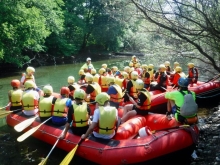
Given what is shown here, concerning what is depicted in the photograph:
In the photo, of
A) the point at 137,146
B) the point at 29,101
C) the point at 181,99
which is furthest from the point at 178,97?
the point at 29,101

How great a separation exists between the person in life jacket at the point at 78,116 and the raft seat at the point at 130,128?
0.70 metres

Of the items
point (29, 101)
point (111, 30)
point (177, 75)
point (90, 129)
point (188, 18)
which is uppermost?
point (111, 30)

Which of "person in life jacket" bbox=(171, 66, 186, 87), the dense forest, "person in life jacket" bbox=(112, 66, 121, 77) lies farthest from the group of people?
"person in life jacket" bbox=(112, 66, 121, 77)

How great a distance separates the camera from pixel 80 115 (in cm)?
529

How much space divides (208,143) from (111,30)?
25.1 metres

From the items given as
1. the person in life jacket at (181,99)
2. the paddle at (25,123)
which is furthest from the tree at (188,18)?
the paddle at (25,123)

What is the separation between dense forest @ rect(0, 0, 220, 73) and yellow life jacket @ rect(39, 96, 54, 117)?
2.46 m

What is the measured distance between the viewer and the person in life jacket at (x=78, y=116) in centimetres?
524

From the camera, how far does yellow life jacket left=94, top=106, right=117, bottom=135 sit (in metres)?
4.97

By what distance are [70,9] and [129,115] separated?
25.6 m

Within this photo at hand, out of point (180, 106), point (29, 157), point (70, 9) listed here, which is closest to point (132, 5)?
point (180, 106)

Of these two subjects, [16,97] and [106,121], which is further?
[16,97]

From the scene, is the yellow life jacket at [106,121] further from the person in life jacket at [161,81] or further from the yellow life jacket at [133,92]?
the person in life jacket at [161,81]

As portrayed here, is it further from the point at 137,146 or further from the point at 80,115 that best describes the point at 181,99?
the point at 80,115
